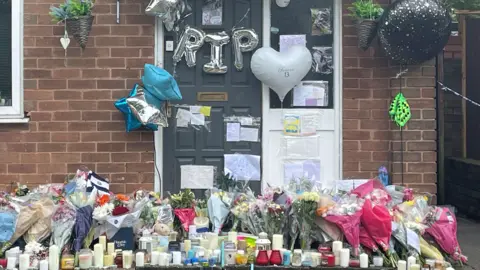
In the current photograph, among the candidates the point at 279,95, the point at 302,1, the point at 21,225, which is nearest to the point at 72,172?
the point at 21,225

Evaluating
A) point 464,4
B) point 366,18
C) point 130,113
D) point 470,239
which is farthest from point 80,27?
point 470,239

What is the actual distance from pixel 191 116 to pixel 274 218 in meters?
1.50

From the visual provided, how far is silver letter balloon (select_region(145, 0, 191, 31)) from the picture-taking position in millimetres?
5398

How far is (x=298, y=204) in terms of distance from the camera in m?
4.68

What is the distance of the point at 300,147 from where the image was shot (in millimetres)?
5676

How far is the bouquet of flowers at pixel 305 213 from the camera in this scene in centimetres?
464

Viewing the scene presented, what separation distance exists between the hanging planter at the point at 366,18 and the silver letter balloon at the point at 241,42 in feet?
3.29

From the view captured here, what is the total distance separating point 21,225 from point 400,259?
313cm

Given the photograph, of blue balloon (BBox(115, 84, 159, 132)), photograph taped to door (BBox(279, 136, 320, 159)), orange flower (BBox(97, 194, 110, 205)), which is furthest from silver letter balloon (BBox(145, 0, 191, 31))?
orange flower (BBox(97, 194, 110, 205))

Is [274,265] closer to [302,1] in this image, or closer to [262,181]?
[262,181]

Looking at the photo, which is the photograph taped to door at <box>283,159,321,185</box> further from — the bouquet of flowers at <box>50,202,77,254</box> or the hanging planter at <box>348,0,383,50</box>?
the bouquet of flowers at <box>50,202,77,254</box>

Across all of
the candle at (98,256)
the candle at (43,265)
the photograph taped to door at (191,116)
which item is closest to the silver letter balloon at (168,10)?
the photograph taped to door at (191,116)

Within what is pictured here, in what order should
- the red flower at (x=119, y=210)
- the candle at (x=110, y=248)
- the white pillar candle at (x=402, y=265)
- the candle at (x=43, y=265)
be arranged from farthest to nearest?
the red flower at (x=119, y=210), the candle at (x=110, y=248), the white pillar candle at (x=402, y=265), the candle at (x=43, y=265)

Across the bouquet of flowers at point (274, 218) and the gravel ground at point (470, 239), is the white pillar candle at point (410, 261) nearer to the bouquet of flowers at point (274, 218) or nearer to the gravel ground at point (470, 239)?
the gravel ground at point (470, 239)
